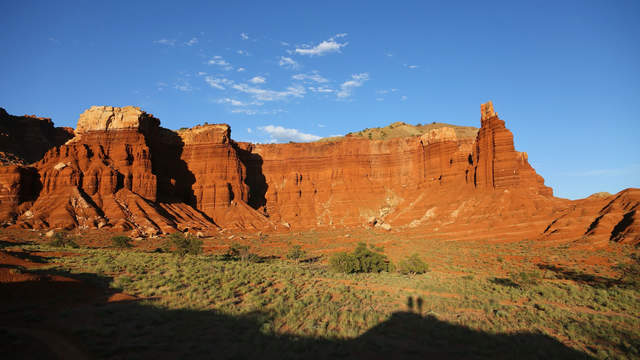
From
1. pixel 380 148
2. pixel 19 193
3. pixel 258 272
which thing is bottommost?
pixel 258 272

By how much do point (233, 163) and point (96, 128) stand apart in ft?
84.1

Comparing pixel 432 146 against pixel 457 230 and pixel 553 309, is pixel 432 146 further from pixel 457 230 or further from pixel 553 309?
pixel 553 309

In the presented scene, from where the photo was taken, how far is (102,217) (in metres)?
48.8

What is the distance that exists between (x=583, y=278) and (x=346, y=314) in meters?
16.9

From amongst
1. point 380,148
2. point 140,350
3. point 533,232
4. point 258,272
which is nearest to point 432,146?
point 380,148

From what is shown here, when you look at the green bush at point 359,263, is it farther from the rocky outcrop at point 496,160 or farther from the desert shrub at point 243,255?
the rocky outcrop at point 496,160

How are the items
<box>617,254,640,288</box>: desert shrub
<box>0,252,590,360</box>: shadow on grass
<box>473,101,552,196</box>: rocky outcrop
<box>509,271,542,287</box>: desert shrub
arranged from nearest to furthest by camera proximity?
<box>0,252,590,360</box>: shadow on grass, <box>617,254,640,288</box>: desert shrub, <box>509,271,542,287</box>: desert shrub, <box>473,101,552,196</box>: rocky outcrop

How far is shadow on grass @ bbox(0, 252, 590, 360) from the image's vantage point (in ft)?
25.5

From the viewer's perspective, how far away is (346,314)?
11.6 metres

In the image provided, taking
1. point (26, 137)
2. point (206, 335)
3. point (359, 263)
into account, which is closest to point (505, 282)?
point (359, 263)

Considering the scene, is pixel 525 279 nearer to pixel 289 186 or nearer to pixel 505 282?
pixel 505 282

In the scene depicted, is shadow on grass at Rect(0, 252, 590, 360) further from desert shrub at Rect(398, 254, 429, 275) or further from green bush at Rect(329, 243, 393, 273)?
desert shrub at Rect(398, 254, 429, 275)

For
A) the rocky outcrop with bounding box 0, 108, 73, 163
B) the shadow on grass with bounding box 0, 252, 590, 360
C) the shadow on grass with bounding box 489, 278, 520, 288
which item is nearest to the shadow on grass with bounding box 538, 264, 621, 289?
the shadow on grass with bounding box 489, 278, 520, 288

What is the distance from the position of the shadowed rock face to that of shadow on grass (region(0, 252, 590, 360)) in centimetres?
2853
